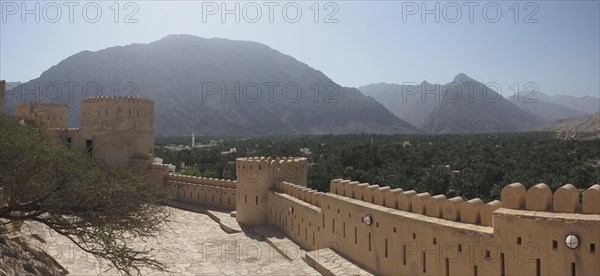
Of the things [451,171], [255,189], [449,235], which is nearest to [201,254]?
[255,189]

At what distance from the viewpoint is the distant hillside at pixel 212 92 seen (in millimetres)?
134750

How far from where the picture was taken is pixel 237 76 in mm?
169500

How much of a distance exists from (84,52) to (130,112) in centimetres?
15262

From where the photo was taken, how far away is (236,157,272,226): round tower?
1650 cm

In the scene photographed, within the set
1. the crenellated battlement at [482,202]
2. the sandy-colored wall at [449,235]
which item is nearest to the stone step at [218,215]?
the sandy-colored wall at [449,235]

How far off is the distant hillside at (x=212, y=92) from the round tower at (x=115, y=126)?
107m

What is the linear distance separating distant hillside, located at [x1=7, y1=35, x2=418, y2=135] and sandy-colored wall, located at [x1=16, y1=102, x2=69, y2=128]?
9882cm

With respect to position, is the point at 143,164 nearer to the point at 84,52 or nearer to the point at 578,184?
the point at 578,184

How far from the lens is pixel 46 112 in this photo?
2989 cm

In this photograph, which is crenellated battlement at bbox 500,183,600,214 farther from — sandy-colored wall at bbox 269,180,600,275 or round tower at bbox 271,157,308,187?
round tower at bbox 271,157,308,187

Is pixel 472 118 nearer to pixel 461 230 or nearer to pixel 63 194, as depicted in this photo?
pixel 461 230

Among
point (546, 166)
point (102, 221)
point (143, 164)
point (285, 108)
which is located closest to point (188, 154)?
point (143, 164)

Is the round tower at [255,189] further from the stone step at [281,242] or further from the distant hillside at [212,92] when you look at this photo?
the distant hillside at [212,92]

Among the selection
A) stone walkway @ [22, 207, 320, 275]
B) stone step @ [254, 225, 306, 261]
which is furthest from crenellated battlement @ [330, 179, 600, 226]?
stone step @ [254, 225, 306, 261]
